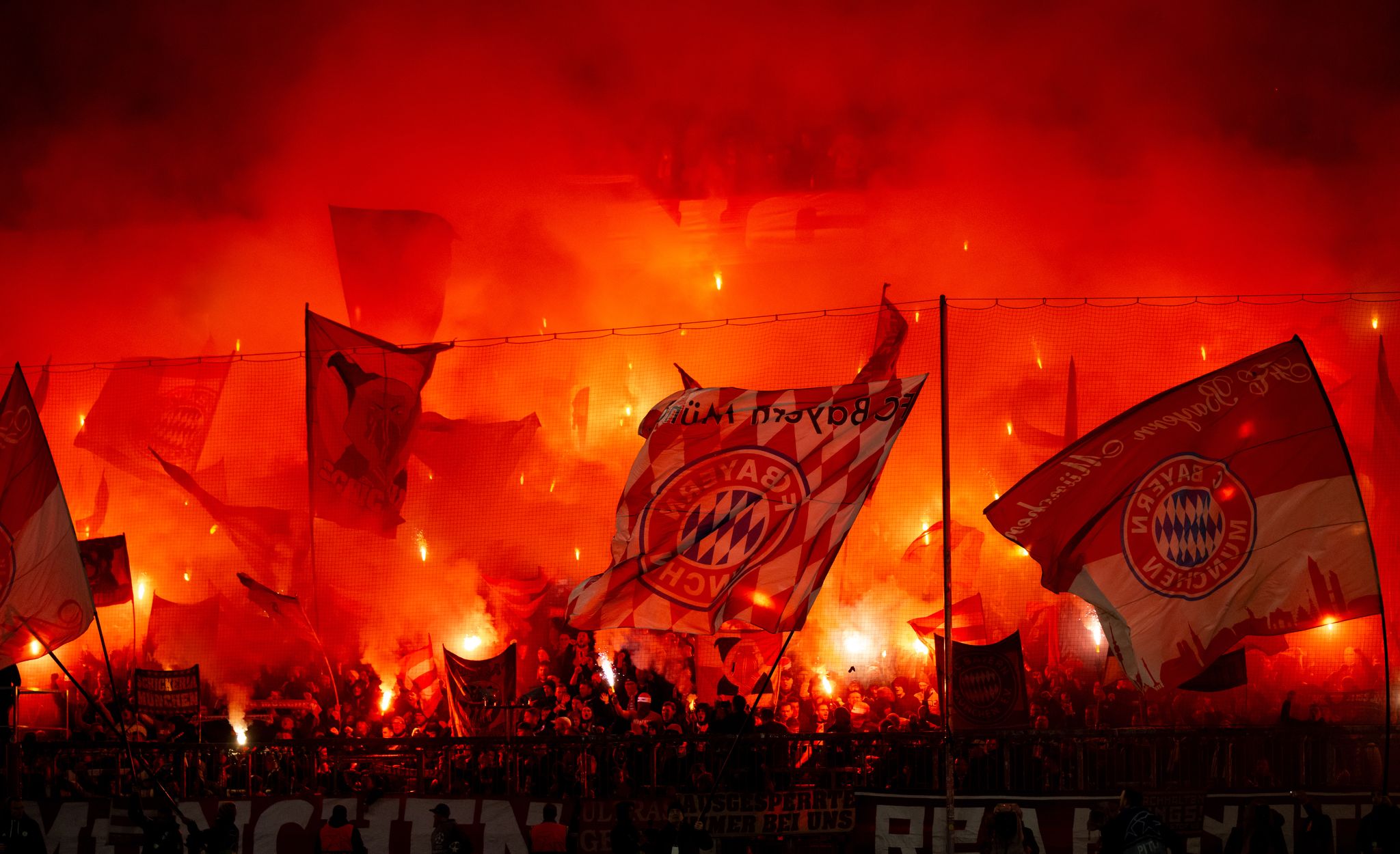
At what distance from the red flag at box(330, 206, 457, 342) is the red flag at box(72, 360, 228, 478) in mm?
2594

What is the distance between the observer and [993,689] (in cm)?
1321

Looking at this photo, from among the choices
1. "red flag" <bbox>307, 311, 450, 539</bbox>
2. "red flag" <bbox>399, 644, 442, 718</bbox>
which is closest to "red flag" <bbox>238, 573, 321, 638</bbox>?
"red flag" <bbox>399, 644, 442, 718</bbox>

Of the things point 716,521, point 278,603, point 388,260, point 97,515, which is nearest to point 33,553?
point 278,603

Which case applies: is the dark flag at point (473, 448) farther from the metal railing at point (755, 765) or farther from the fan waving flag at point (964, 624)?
the metal railing at point (755, 765)

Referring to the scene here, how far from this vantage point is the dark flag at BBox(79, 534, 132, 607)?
59.0 ft

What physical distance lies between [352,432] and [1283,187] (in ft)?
49.1

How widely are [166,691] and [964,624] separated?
33.0ft

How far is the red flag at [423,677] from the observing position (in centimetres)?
1808

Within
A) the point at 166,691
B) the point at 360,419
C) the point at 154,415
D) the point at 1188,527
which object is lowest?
the point at 166,691

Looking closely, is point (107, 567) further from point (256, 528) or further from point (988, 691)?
point (988, 691)

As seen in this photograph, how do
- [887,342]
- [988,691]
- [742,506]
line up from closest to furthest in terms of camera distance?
[742,506], [988,691], [887,342]

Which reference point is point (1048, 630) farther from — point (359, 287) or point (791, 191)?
point (359, 287)

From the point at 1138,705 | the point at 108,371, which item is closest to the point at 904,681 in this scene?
the point at 1138,705

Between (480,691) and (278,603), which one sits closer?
(480,691)
